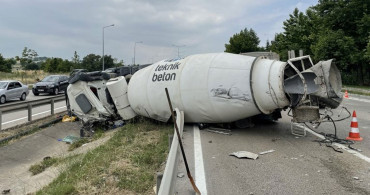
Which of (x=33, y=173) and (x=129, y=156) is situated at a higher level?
(x=129, y=156)

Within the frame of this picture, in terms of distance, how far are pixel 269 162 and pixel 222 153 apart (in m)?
1.02

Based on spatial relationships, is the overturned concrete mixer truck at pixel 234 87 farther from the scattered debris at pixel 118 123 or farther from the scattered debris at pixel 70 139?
the scattered debris at pixel 70 139

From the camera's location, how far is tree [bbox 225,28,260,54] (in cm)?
7819

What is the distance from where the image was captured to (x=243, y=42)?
78.4m

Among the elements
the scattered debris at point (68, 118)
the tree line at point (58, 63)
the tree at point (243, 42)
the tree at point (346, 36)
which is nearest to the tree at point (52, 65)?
the tree line at point (58, 63)

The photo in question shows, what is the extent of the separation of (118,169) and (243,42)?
75659mm

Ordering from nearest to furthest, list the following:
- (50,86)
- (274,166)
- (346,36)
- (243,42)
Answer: (274,166), (50,86), (346,36), (243,42)

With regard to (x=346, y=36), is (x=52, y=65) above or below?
below

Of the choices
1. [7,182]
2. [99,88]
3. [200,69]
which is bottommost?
[7,182]

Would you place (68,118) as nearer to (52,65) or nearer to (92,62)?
(52,65)

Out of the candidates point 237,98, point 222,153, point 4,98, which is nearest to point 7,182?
point 222,153

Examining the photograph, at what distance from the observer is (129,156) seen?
255 inches

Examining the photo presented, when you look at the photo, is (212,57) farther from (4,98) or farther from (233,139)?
(4,98)

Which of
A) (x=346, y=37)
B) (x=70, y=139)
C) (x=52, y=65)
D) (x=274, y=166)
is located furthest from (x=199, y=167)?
(x=52, y=65)
